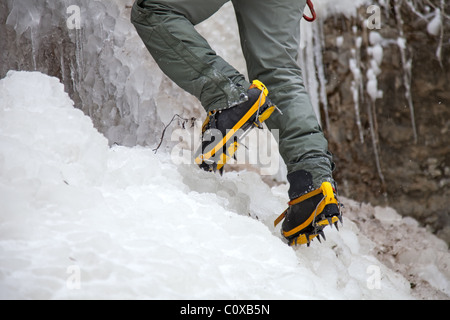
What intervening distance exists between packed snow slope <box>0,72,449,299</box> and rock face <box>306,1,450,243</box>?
106 cm

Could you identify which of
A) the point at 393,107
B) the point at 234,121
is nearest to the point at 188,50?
the point at 234,121

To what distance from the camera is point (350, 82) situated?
315 centimetres

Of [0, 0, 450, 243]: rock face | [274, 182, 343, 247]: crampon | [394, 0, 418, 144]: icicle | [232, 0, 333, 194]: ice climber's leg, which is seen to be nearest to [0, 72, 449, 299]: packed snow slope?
[274, 182, 343, 247]: crampon

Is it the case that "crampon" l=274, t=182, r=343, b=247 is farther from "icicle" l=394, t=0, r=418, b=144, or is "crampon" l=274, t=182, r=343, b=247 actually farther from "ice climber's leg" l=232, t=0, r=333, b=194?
"icicle" l=394, t=0, r=418, b=144

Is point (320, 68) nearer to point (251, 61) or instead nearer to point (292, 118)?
point (251, 61)

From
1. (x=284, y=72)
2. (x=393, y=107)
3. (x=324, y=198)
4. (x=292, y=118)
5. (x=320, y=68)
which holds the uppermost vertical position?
(x=284, y=72)

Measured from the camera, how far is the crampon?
5.89 feet

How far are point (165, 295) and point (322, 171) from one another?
78cm

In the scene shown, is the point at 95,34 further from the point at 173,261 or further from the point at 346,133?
the point at 173,261

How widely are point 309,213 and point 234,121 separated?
15.9 inches

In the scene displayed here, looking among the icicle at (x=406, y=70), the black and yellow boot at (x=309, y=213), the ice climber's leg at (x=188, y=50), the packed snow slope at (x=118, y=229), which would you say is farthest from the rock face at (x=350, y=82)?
the black and yellow boot at (x=309, y=213)

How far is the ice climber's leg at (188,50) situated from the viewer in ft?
5.98

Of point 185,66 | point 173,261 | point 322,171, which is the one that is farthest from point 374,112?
point 173,261

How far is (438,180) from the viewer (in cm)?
301
